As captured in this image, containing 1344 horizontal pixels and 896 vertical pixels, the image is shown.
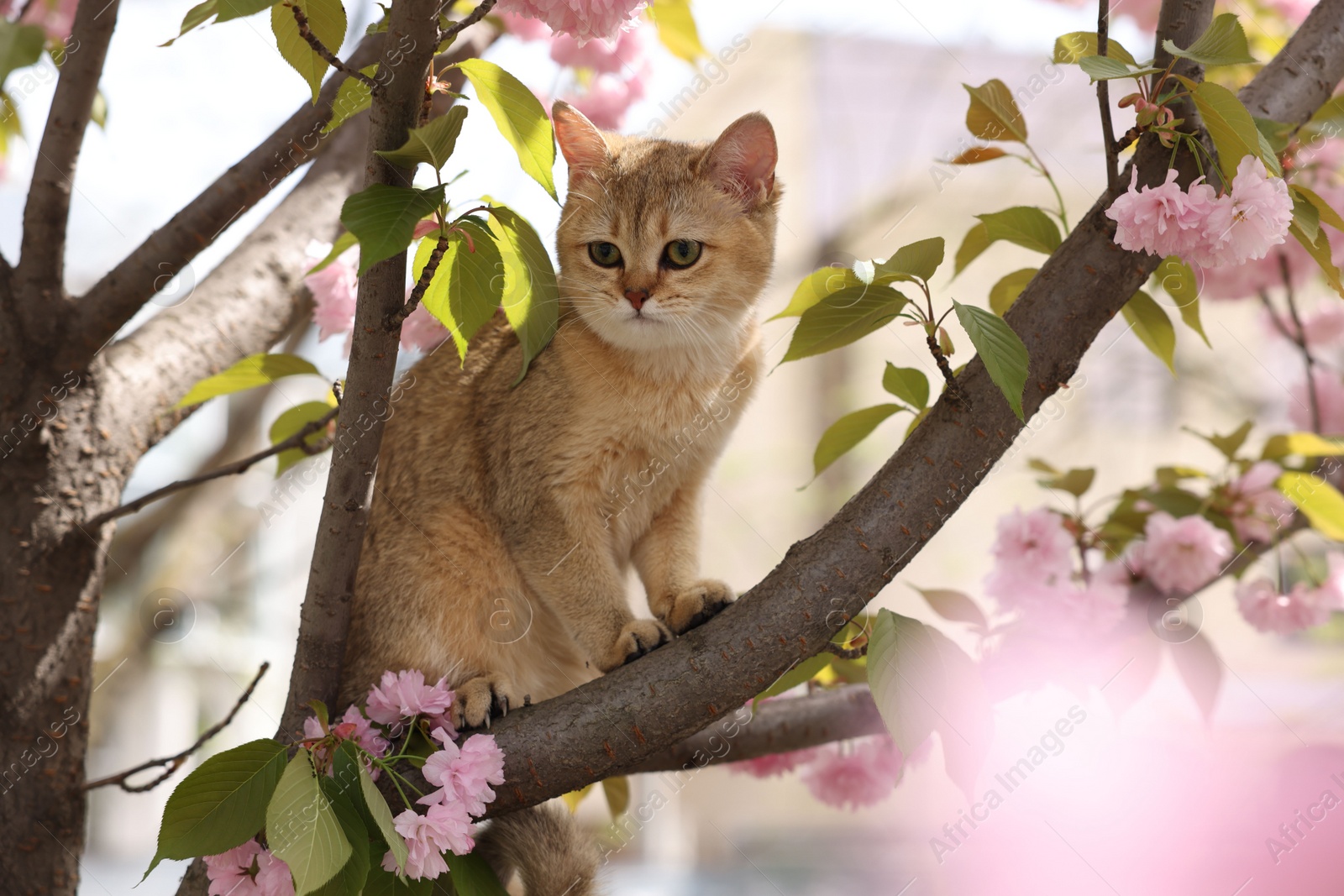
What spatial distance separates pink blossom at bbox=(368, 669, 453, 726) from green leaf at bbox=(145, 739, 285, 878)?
207 millimetres

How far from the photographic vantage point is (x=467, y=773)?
4.32 feet

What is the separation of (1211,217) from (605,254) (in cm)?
106

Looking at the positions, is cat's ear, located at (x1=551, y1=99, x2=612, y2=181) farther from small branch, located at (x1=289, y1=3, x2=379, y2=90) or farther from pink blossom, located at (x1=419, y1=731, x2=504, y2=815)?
pink blossom, located at (x1=419, y1=731, x2=504, y2=815)

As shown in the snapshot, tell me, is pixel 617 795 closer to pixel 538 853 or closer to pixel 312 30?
pixel 538 853

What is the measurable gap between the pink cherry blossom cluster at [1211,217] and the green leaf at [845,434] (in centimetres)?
47

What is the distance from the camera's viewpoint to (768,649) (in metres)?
1.36

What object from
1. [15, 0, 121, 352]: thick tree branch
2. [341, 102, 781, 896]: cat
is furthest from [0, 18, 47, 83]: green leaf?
[341, 102, 781, 896]: cat

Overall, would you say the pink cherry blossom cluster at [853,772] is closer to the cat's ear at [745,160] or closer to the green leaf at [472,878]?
the green leaf at [472,878]

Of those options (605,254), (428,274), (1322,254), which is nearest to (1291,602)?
(1322,254)

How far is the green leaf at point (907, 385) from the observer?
5.12ft

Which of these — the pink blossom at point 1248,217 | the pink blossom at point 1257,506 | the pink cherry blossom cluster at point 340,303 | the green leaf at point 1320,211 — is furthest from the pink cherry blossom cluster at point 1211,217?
the pink cherry blossom cluster at point 340,303

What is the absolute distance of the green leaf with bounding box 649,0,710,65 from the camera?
1.96 m

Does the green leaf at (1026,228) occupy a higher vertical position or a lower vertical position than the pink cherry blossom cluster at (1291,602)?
higher

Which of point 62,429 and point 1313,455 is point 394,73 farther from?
point 1313,455
